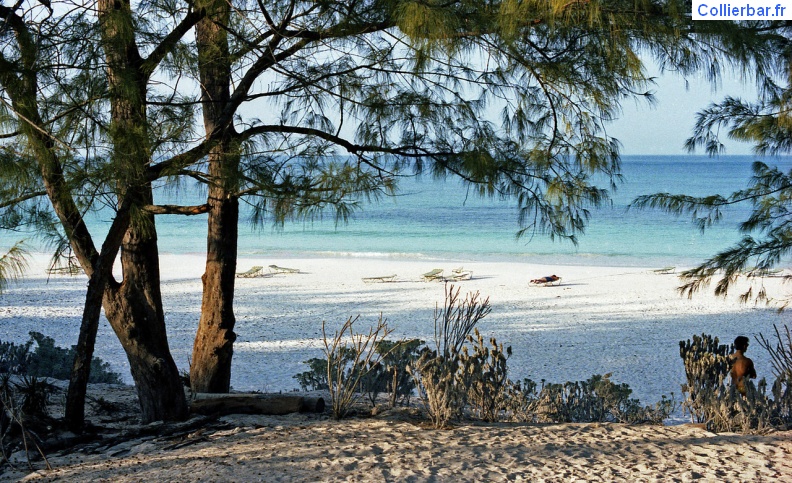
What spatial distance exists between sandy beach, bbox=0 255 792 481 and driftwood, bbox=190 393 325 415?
149 millimetres

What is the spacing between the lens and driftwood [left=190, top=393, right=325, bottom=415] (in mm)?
5367

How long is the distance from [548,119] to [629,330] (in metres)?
8.25

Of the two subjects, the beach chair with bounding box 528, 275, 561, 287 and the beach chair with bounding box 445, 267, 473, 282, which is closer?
the beach chair with bounding box 528, 275, 561, 287

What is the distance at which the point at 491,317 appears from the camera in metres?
14.2

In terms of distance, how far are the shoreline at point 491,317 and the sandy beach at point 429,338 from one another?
0.04 metres

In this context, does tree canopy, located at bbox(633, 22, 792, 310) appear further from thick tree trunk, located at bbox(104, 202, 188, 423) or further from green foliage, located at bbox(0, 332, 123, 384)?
green foliage, located at bbox(0, 332, 123, 384)

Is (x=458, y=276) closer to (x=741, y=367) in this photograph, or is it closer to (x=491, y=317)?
(x=491, y=317)

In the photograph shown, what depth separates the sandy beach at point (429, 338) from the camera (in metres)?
3.99

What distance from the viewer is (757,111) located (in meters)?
7.09

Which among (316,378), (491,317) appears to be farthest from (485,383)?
(491,317)

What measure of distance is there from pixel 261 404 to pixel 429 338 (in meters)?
6.54

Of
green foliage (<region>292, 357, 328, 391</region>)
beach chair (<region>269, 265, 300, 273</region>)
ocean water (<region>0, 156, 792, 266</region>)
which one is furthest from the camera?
ocean water (<region>0, 156, 792, 266</region>)

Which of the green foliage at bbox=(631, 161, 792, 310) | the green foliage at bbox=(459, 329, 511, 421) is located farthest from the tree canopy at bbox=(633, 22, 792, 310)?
the green foliage at bbox=(459, 329, 511, 421)

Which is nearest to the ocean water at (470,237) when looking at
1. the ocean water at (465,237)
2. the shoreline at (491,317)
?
the ocean water at (465,237)
